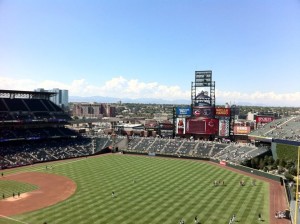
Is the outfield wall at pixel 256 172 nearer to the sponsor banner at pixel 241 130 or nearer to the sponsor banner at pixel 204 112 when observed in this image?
the sponsor banner at pixel 204 112

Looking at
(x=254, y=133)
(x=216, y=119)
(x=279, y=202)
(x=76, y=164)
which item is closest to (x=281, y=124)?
(x=254, y=133)

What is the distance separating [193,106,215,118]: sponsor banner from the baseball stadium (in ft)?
0.65

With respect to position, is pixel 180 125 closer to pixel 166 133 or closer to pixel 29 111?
pixel 166 133

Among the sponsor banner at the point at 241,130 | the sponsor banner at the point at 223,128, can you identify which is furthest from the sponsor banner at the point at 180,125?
the sponsor banner at the point at 241,130

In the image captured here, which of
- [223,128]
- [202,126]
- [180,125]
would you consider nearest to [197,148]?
[202,126]

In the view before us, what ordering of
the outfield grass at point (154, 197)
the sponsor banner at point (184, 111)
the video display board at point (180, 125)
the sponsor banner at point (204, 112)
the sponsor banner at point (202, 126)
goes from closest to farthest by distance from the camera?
the outfield grass at point (154, 197), the sponsor banner at point (202, 126), the sponsor banner at point (204, 112), the sponsor banner at point (184, 111), the video display board at point (180, 125)

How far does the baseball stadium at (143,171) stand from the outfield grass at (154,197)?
13 centimetres

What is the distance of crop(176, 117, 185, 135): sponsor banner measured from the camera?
95.6 metres

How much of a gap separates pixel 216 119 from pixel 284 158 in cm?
2600

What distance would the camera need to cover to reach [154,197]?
1853 inches

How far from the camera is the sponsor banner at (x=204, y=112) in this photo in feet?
303

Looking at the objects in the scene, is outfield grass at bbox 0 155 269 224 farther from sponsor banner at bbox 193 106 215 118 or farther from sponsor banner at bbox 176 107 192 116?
sponsor banner at bbox 176 107 192 116

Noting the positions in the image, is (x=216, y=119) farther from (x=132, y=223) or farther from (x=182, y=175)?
(x=132, y=223)

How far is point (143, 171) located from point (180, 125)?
105 feet
